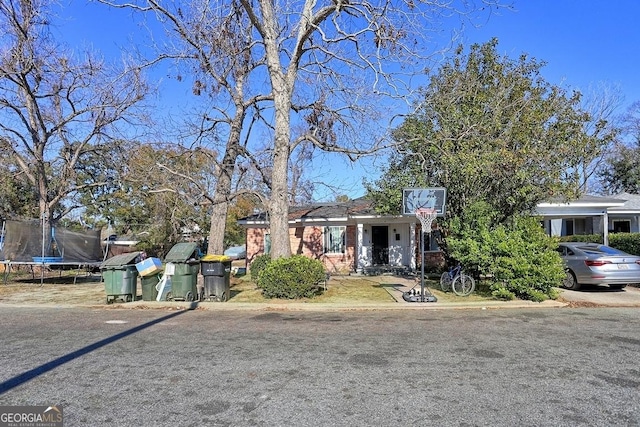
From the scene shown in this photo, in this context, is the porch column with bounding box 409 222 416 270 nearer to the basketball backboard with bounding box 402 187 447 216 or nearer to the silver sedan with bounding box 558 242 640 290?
the silver sedan with bounding box 558 242 640 290

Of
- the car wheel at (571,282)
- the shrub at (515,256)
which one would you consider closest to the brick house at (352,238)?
the shrub at (515,256)

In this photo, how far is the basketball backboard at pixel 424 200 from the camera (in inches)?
506

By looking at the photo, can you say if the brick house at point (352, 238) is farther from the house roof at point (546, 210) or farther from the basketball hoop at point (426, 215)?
the basketball hoop at point (426, 215)

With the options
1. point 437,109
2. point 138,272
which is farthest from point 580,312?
point 138,272

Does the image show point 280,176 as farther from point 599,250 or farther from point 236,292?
point 599,250

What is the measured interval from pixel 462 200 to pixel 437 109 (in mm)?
3188

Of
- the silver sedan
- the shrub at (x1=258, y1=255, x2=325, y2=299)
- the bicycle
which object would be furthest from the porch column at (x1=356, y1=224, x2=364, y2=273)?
the silver sedan

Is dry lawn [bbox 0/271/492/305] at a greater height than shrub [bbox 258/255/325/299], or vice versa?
shrub [bbox 258/255/325/299]

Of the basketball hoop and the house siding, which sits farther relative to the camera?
the house siding

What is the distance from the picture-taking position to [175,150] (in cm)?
1678

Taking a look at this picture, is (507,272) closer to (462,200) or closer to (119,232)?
(462,200)

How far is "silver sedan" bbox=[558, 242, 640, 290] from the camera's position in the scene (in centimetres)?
1263

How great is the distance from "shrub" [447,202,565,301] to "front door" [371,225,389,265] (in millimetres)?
8741

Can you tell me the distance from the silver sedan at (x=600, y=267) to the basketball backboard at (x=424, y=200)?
4.57m
